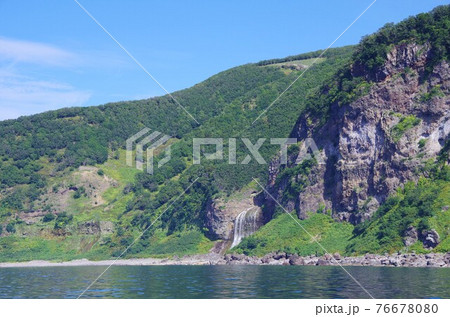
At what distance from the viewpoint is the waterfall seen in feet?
451

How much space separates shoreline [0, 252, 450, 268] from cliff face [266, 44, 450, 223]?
14.2 metres

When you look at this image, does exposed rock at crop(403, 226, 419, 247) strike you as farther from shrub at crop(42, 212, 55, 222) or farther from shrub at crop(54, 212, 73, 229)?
shrub at crop(42, 212, 55, 222)

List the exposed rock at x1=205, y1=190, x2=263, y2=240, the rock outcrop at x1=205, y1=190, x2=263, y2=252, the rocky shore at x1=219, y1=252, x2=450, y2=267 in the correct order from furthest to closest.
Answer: the exposed rock at x1=205, y1=190, x2=263, y2=240
the rock outcrop at x1=205, y1=190, x2=263, y2=252
the rocky shore at x1=219, y1=252, x2=450, y2=267

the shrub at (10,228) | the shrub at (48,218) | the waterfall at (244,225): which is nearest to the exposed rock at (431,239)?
the waterfall at (244,225)

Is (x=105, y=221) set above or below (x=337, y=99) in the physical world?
below

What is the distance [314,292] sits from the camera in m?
51.9

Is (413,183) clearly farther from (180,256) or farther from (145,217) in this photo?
(145,217)

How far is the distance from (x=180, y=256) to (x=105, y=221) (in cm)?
3760

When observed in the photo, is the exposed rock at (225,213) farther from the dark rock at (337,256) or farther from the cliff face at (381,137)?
the dark rock at (337,256)

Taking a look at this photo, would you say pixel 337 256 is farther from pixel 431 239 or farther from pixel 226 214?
pixel 226 214

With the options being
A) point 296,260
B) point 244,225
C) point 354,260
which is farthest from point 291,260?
point 244,225

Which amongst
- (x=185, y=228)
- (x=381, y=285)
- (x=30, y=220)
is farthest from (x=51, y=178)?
(x=381, y=285)

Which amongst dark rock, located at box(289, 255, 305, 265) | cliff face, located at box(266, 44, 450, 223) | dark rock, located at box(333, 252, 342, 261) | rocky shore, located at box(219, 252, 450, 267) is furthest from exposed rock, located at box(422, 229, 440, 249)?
dark rock, located at box(289, 255, 305, 265)

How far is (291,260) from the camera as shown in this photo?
108375mm
